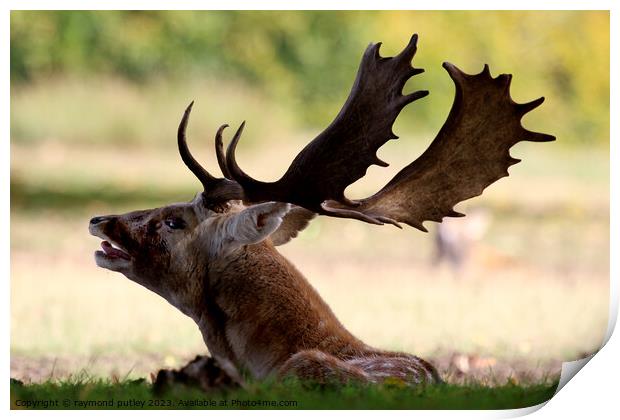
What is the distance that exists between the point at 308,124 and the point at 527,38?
86.0 inches

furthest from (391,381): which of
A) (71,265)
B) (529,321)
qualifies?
(71,265)

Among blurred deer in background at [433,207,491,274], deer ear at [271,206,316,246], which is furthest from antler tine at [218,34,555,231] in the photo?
blurred deer in background at [433,207,491,274]

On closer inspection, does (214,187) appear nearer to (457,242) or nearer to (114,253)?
(114,253)

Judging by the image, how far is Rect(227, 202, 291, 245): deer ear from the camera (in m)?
3.83

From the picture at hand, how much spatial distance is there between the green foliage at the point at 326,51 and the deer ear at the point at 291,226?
5377mm

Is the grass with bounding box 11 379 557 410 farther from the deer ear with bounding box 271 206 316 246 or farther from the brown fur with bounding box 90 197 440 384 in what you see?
the deer ear with bounding box 271 206 316 246

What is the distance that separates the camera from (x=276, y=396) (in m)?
3.96

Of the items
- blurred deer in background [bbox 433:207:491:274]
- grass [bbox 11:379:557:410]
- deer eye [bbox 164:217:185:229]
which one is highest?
blurred deer in background [bbox 433:207:491:274]

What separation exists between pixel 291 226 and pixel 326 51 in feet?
20.4

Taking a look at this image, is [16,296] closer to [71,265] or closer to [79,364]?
[71,265]

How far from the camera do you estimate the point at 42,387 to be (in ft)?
14.3

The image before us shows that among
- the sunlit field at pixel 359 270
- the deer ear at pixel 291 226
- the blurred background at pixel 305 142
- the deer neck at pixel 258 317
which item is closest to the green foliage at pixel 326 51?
the blurred background at pixel 305 142

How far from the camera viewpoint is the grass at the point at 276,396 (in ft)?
12.9

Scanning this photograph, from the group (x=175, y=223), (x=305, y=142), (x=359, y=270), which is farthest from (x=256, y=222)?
(x=305, y=142)
